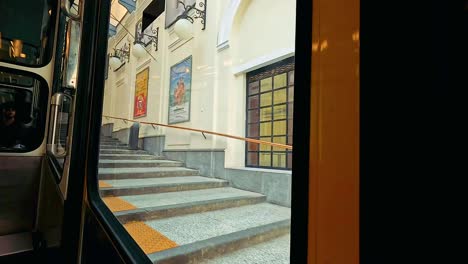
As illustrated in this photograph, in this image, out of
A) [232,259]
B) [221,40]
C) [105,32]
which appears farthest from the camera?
[221,40]

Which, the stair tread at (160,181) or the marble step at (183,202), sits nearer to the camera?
the marble step at (183,202)

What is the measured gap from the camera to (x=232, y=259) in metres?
1.50

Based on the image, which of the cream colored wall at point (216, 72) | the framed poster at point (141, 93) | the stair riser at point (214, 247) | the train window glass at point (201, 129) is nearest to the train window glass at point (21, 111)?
the train window glass at point (201, 129)

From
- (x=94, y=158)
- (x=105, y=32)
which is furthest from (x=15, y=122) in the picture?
(x=105, y=32)

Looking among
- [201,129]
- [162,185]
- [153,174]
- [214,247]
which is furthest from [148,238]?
[201,129]

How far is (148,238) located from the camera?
62.5 inches

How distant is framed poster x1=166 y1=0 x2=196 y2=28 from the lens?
419cm

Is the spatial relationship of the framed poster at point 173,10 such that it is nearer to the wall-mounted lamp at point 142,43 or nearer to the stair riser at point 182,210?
the wall-mounted lamp at point 142,43

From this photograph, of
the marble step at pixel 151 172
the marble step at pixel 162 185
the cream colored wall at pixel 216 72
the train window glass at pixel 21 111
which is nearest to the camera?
the train window glass at pixel 21 111

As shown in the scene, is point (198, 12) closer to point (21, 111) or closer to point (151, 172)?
point (151, 172)

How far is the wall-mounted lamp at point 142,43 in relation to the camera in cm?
410
